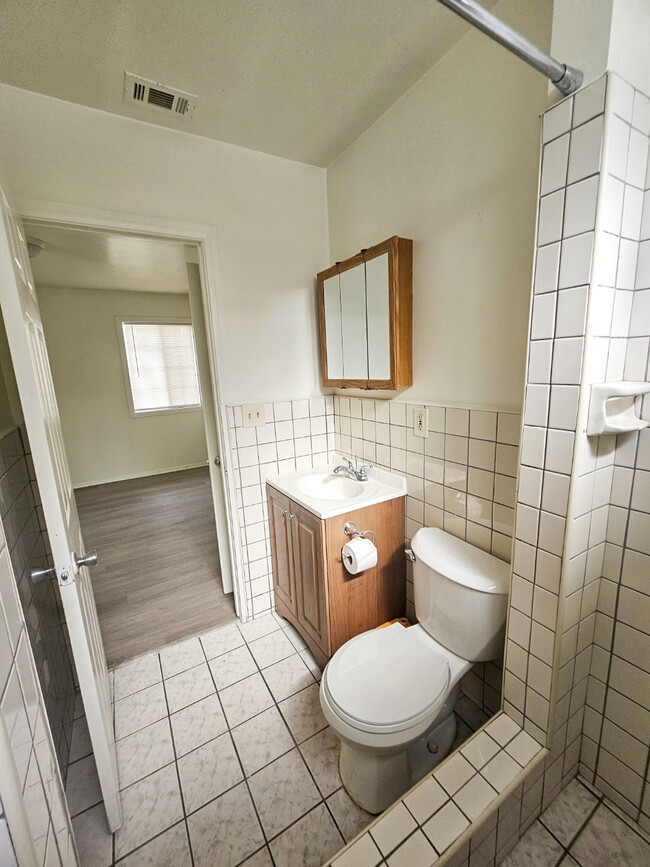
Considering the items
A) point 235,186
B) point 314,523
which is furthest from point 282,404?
point 235,186

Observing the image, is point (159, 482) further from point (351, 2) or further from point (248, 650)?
point (351, 2)

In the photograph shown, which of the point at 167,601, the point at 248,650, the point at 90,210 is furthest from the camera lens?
the point at 167,601

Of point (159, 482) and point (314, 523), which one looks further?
point (159, 482)

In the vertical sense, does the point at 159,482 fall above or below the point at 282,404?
below

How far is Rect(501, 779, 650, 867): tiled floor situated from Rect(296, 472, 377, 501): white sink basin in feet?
4.17

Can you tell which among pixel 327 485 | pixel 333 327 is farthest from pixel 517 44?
pixel 327 485

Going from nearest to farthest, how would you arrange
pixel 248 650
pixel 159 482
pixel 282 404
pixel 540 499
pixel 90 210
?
pixel 540 499 < pixel 90 210 < pixel 248 650 < pixel 282 404 < pixel 159 482

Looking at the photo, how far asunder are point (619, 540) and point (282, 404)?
149 centimetres

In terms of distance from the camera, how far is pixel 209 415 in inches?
82.6

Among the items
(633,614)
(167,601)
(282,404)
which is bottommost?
(167,601)

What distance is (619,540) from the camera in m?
0.98

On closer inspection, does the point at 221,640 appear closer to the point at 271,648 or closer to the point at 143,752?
the point at 271,648

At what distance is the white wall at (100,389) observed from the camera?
4027mm

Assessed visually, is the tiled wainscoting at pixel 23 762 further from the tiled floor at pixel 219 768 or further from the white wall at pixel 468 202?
the white wall at pixel 468 202
